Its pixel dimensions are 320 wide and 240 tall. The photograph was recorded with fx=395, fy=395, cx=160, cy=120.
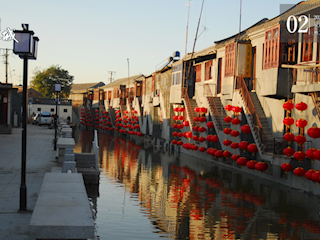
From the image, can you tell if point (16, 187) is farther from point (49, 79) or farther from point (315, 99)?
point (49, 79)

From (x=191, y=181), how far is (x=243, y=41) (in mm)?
8525

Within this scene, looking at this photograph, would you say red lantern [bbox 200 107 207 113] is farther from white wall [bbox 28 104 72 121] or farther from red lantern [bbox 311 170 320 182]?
white wall [bbox 28 104 72 121]

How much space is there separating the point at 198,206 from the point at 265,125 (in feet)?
27.4

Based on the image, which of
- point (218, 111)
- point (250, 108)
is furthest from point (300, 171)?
point (218, 111)

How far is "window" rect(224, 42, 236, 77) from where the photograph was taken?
22828 millimetres

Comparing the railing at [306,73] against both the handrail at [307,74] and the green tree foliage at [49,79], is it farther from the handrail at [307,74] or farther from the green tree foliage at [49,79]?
the green tree foliage at [49,79]

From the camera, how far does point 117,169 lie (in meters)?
22.9

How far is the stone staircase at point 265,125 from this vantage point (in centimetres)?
1914

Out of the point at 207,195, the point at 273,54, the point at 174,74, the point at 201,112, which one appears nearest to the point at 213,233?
the point at 207,195

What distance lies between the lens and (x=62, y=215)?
18.7 feet

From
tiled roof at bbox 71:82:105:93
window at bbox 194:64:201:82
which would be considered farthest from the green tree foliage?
window at bbox 194:64:201:82

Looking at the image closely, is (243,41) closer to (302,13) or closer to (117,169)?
(302,13)

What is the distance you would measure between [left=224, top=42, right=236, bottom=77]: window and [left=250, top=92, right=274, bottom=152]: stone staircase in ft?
6.37

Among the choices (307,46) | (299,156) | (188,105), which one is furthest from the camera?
(188,105)
